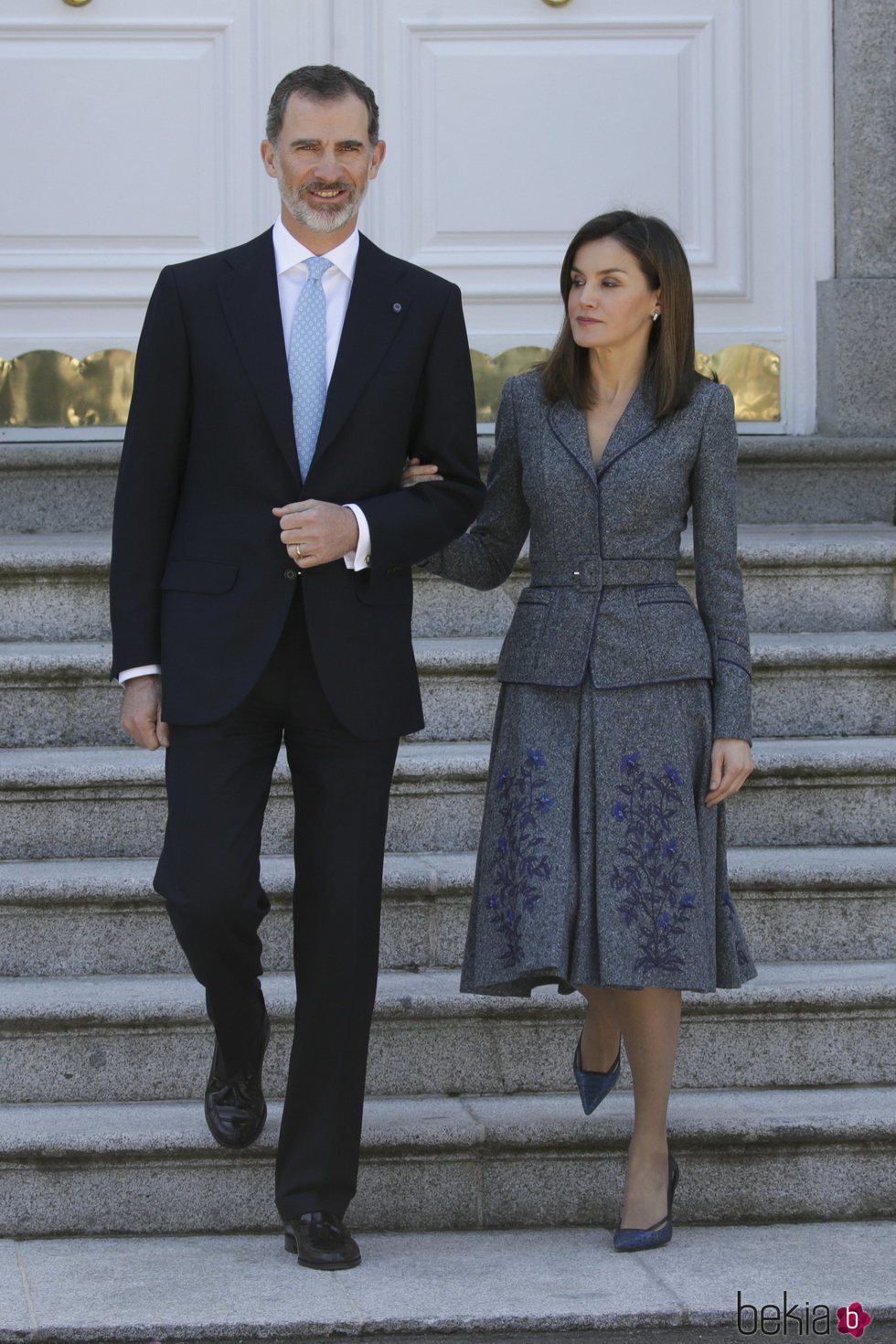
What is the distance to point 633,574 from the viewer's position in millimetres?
3350

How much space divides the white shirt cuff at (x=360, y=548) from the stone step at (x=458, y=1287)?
3.94 feet

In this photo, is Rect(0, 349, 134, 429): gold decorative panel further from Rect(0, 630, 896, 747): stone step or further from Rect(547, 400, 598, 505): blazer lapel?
Rect(547, 400, 598, 505): blazer lapel

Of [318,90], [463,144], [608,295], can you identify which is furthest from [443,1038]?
[463,144]

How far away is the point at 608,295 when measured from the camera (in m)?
3.34

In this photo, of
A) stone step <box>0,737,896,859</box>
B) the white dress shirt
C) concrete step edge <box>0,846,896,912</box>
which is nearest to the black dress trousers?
the white dress shirt

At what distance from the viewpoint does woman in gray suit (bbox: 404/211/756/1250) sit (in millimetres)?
3285

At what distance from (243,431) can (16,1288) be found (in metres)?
1.47

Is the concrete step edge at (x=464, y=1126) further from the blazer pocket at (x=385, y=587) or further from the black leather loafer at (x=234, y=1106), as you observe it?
the blazer pocket at (x=385, y=587)

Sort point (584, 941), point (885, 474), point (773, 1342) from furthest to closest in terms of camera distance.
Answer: point (885, 474) < point (584, 941) < point (773, 1342)

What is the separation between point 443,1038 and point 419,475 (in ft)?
3.78

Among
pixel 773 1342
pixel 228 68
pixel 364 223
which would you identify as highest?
pixel 228 68

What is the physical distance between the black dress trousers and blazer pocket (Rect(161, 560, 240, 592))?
0.12m

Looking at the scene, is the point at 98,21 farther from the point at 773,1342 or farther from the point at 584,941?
the point at 773,1342

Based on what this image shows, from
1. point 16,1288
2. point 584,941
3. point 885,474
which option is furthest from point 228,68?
point 16,1288
